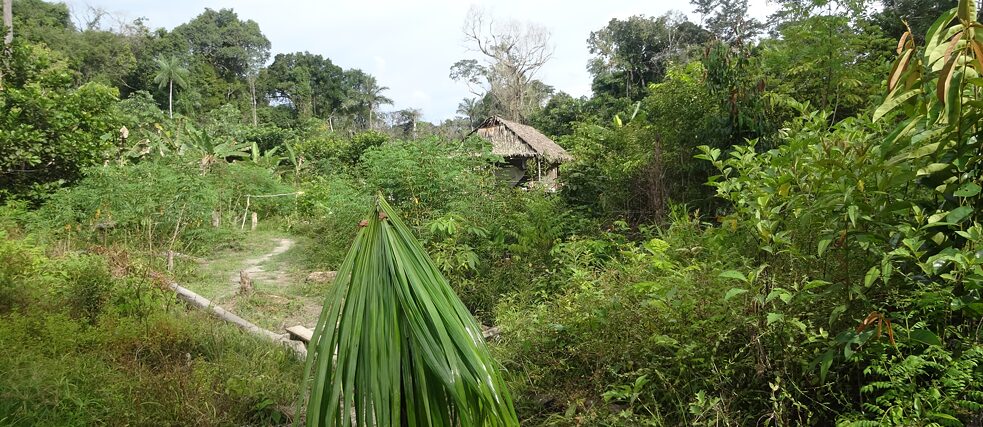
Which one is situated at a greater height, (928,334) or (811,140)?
(811,140)

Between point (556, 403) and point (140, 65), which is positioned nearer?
point (556, 403)

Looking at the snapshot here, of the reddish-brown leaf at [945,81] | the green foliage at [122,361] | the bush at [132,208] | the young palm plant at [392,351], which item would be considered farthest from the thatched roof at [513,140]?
the young palm plant at [392,351]

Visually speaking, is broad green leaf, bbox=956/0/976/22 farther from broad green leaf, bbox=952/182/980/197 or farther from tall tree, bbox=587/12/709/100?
tall tree, bbox=587/12/709/100

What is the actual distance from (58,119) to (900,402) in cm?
1034

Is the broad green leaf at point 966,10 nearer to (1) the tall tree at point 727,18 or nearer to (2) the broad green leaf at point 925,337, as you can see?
(2) the broad green leaf at point 925,337

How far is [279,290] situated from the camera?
6375 mm

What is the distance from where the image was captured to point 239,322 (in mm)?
4773

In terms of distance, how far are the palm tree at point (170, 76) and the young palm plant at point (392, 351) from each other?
36889 millimetres

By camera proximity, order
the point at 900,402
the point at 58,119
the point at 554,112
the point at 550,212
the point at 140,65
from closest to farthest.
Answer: the point at 900,402 < the point at 550,212 < the point at 58,119 < the point at 554,112 < the point at 140,65

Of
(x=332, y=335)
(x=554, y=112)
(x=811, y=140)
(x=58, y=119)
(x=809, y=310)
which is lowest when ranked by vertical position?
(x=809, y=310)

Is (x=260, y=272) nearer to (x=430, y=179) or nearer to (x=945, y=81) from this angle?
(x=430, y=179)

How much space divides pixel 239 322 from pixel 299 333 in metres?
0.57

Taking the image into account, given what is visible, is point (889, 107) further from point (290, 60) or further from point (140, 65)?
point (290, 60)

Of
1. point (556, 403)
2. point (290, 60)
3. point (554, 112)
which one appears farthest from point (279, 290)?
point (290, 60)
